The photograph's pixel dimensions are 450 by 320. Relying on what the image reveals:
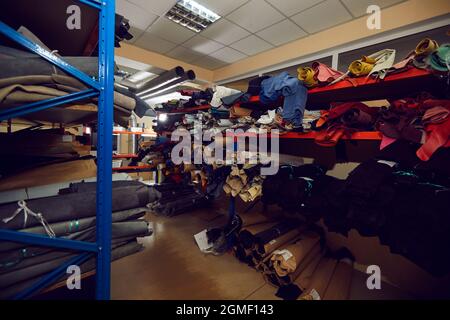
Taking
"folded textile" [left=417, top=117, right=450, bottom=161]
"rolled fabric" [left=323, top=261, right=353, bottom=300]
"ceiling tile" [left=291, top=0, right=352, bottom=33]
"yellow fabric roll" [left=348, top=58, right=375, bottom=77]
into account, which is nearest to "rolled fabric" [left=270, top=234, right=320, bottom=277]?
"rolled fabric" [left=323, top=261, right=353, bottom=300]

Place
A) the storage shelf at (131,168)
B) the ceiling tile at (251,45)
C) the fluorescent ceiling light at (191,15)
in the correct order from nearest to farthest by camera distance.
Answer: the fluorescent ceiling light at (191,15)
the ceiling tile at (251,45)
the storage shelf at (131,168)

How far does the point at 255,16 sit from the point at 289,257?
9.35 feet

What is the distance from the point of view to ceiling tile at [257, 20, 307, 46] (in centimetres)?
288

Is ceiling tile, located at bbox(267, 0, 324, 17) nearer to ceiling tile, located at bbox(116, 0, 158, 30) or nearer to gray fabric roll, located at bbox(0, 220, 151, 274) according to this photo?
ceiling tile, located at bbox(116, 0, 158, 30)

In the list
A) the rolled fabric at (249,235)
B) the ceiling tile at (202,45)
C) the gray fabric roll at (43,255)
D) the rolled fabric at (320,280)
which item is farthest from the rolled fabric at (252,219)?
the ceiling tile at (202,45)

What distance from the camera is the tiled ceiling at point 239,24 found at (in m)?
2.49

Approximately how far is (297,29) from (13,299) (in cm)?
376

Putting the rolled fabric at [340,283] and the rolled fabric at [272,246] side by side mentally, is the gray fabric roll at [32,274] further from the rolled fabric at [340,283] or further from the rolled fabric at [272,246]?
the rolled fabric at [340,283]

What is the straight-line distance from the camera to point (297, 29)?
2.94 m

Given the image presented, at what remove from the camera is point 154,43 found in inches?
142

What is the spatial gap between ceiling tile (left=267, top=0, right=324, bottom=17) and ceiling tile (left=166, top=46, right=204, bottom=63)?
1846 mm

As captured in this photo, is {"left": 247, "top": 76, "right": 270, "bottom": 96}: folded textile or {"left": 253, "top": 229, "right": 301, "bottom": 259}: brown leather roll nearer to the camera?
{"left": 253, "top": 229, "right": 301, "bottom": 259}: brown leather roll

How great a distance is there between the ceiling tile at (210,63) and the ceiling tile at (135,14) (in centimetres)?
134
